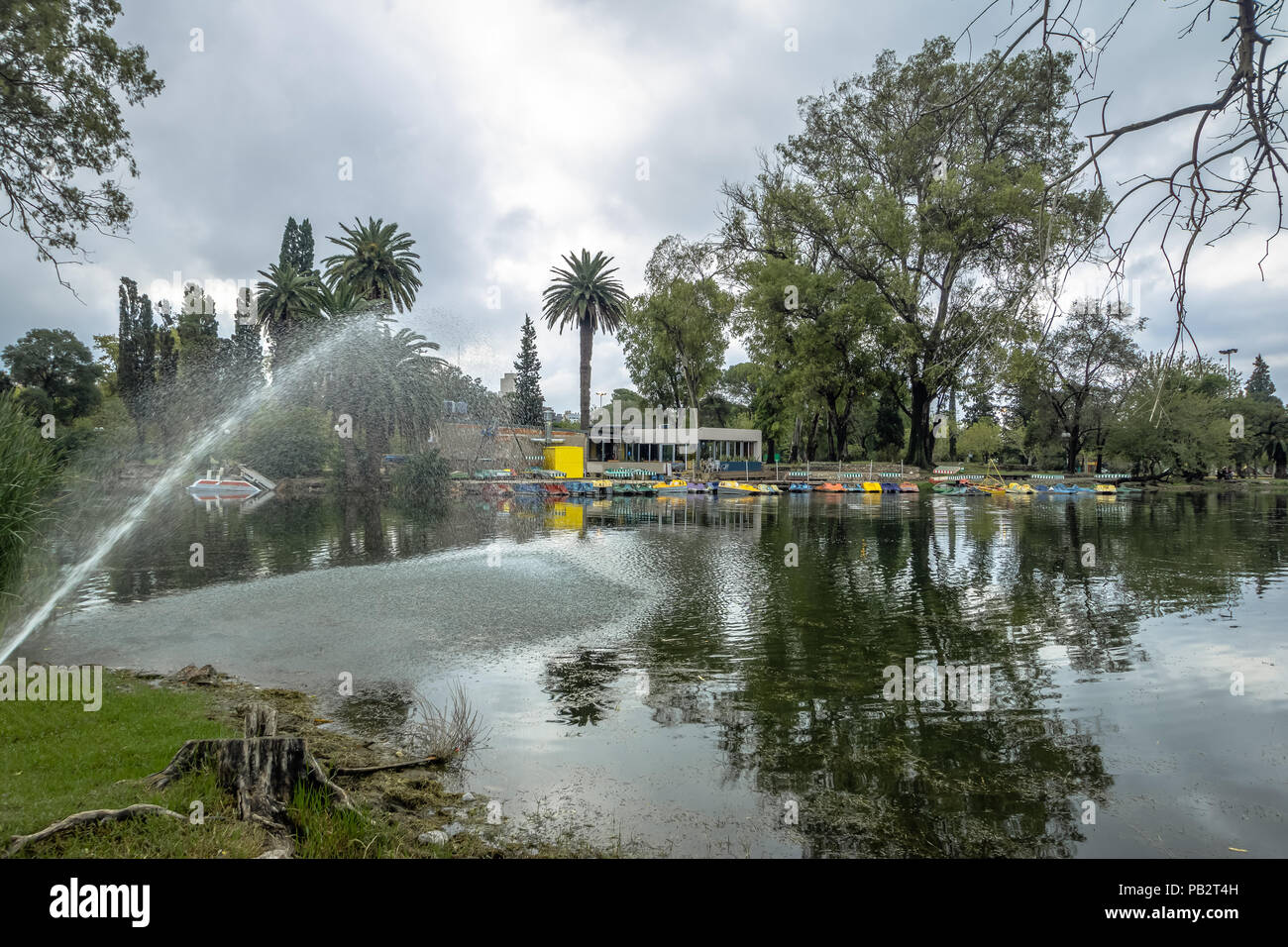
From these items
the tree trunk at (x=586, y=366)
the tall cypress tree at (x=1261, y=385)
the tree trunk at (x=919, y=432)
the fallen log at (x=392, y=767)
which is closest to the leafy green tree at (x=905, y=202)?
the tree trunk at (x=919, y=432)

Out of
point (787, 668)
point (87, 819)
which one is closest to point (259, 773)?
point (87, 819)

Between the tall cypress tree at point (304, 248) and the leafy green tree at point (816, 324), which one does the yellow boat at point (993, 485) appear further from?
the tall cypress tree at point (304, 248)

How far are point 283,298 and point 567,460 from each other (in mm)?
28010

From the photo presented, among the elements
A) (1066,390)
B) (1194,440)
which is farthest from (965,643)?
(1194,440)

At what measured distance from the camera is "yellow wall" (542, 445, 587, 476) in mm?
65812

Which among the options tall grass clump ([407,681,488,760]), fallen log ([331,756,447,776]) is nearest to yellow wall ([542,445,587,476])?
tall grass clump ([407,681,488,760])

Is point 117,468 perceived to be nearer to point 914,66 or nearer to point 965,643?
point 965,643

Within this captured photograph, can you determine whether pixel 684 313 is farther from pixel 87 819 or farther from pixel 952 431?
pixel 87 819

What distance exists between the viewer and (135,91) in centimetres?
1277

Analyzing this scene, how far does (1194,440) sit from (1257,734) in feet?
271

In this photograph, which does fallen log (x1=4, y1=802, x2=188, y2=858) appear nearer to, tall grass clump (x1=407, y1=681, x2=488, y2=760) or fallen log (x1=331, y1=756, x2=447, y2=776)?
fallen log (x1=331, y1=756, x2=447, y2=776)

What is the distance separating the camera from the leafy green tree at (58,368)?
5378cm
